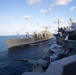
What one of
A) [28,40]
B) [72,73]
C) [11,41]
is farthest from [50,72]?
[28,40]

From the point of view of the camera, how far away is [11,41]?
5325 centimetres

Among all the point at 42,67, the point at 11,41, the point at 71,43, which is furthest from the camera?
the point at 11,41

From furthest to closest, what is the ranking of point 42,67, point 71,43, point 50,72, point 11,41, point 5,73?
point 11,41 < point 5,73 < point 42,67 < point 71,43 < point 50,72

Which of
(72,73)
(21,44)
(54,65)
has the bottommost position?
(21,44)

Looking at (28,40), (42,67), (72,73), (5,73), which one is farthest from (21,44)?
(72,73)

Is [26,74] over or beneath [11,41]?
over

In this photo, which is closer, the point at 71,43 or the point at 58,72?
the point at 58,72

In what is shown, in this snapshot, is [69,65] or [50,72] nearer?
[50,72]

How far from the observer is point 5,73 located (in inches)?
655

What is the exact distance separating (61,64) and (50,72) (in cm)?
44

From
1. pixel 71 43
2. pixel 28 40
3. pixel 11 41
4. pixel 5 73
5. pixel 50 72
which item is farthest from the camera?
pixel 28 40

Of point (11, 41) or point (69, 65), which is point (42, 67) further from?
point (11, 41)

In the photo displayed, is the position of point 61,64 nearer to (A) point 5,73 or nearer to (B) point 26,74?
(B) point 26,74

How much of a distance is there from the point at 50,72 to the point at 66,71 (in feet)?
1.67
